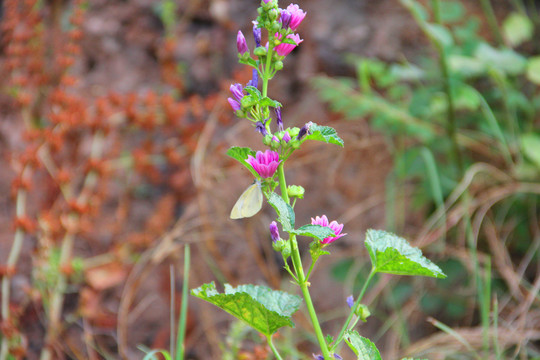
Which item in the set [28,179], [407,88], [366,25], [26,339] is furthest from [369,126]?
[26,339]

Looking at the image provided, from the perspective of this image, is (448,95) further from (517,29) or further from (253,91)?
(253,91)

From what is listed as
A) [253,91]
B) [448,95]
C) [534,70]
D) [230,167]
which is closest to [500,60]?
[534,70]

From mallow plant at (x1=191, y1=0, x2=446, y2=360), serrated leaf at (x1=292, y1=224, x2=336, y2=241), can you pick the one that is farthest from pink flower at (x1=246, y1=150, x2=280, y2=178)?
serrated leaf at (x1=292, y1=224, x2=336, y2=241)

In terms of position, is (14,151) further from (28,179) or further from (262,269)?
(262,269)

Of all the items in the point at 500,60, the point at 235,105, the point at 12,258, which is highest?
the point at 235,105

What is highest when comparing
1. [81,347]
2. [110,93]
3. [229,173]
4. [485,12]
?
[485,12]

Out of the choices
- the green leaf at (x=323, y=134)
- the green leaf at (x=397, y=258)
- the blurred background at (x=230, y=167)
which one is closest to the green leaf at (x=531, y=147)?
the blurred background at (x=230, y=167)
